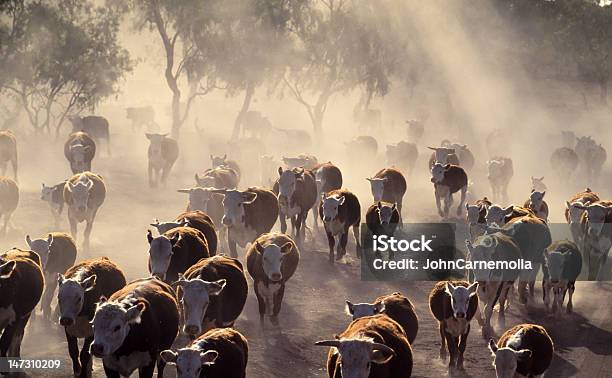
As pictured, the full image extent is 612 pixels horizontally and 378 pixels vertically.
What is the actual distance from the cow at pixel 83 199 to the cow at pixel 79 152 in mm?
6718

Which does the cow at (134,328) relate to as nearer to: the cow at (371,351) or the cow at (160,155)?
the cow at (371,351)

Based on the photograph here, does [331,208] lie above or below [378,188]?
below

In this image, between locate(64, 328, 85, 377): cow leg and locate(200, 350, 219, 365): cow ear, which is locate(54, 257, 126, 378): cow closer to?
locate(64, 328, 85, 377): cow leg

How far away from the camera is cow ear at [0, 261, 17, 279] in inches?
599

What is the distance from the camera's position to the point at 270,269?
1878 centimetres

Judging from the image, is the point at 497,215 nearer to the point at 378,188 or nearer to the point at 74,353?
the point at 378,188

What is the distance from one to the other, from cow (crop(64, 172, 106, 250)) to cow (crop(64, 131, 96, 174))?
6.72m

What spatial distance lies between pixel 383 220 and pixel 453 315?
30.5 feet

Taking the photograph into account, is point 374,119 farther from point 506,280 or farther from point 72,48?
point 506,280

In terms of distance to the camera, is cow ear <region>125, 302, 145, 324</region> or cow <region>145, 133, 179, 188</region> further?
cow <region>145, 133, 179, 188</region>

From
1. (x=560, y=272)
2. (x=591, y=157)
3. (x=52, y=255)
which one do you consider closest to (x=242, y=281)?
(x=52, y=255)

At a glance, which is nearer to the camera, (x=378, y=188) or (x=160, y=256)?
(x=160, y=256)

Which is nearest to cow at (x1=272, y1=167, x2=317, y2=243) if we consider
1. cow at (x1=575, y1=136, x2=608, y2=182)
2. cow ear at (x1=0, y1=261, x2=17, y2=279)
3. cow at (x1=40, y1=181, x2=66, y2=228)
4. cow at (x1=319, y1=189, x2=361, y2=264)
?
cow at (x1=319, y1=189, x2=361, y2=264)

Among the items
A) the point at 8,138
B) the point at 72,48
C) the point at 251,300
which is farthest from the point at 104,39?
the point at 251,300
